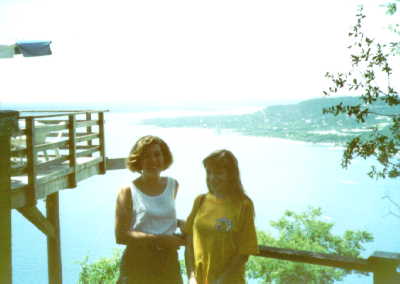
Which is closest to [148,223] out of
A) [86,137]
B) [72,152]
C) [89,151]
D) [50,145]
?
[50,145]

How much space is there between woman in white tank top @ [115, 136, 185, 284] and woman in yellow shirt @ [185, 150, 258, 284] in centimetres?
12

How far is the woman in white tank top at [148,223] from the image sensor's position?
2283 millimetres

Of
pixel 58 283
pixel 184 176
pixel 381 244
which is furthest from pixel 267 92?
pixel 58 283

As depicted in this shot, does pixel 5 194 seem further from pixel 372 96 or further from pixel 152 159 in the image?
pixel 372 96

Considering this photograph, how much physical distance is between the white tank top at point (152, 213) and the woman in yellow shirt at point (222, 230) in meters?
0.13

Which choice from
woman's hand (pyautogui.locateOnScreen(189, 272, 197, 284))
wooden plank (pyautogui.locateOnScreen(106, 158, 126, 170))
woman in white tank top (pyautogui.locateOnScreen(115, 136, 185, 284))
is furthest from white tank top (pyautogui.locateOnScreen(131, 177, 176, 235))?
wooden plank (pyautogui.locateOnScreen(106, 158, 126, 170))

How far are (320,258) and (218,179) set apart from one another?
2.47ft

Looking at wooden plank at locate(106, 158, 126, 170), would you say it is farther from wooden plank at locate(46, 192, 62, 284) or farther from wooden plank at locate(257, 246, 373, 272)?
wooden plank at locate(257, 246, 373, 272)

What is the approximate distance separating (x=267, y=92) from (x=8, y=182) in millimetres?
142379

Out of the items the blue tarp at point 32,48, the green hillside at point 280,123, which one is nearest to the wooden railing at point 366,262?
the blue tarp at point 32,48

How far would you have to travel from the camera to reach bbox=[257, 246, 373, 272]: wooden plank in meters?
2.35

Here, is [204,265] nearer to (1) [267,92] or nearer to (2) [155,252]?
(2) [155,252]

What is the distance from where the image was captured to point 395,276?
7.51 ft

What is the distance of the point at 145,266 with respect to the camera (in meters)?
2.29
